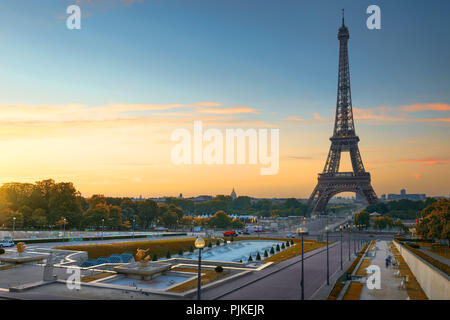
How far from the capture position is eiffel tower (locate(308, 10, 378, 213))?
104812mm

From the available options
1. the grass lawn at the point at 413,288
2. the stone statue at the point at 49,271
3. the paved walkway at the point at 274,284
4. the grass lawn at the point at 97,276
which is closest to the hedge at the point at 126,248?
the grass lawn at the point at 97,276

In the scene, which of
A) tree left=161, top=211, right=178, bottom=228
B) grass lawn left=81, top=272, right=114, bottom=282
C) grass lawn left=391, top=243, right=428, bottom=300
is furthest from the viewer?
tree left=161, top=211, right=178, bottom=228

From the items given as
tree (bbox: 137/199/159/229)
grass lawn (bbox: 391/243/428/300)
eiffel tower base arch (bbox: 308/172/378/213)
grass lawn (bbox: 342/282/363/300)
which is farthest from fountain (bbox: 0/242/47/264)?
eiffel tower base arch (bbox: 308/172/378/213)

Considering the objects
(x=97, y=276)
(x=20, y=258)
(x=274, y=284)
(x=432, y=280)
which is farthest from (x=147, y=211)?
(x=432, y=280)

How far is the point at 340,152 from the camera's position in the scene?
110 m

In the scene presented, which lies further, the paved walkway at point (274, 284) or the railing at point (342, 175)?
the railing at point (342, 175)

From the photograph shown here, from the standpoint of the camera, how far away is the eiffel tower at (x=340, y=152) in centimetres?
10481

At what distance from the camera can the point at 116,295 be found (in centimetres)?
2123

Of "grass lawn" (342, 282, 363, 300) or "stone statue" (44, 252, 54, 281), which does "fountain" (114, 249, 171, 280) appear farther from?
"grass lawn" (342, 282, 363, 300)

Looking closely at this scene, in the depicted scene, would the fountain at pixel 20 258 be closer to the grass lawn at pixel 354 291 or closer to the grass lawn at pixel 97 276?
the grass lawn at pixel 97 276
